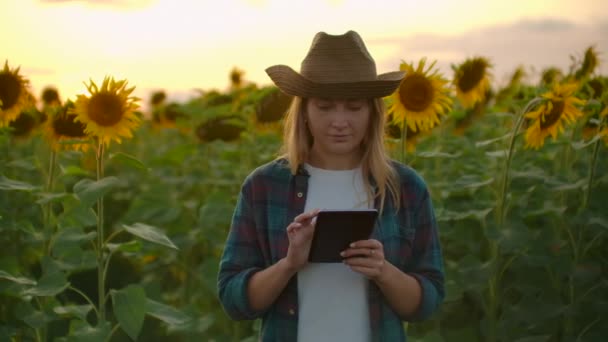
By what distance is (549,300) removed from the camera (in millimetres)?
4297

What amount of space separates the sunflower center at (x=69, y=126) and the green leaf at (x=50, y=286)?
688 mm

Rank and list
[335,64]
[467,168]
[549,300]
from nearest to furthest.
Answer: [335,64], [549,300], [467,168]

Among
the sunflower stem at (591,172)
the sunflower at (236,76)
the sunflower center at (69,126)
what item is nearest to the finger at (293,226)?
the sunflower center at (69,126)

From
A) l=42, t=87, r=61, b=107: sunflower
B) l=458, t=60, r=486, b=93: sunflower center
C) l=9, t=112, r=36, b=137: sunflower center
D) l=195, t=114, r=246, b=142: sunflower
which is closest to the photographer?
l=9, t=112, r=36, b=137: sunflower center

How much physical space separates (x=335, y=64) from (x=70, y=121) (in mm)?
1861

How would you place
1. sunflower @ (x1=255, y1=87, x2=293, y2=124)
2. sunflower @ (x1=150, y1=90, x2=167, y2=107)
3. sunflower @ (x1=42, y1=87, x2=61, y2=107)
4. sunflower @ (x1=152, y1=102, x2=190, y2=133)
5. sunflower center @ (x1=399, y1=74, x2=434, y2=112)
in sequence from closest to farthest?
sunflower center @ (x1=399, y1=74, x2=434, y2=112), sunflower @ (x1=255, y1=87, x2=293, y2=124), sunflower @ (x1=42, y1=87, x2=61, y2=107), sunflower @ (x1=152, y1=102, x2=190, y2=133), sunflower @ (x1=150, y1=90, x2=167, y2=107)

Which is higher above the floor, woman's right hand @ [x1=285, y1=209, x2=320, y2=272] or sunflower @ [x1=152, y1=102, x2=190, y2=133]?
sunflower @ [x1=152, y1=102, x2=190, y2=133]

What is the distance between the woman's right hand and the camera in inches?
89.1

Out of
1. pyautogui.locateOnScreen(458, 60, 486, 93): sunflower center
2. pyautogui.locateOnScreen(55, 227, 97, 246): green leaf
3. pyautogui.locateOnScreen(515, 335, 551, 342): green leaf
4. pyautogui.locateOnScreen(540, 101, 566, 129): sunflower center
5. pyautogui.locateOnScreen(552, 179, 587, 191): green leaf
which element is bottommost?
pyautogui.locateOnScreen(515, 335, 551, 342): green leaf

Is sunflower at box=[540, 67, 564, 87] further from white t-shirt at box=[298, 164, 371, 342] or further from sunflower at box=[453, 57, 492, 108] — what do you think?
white t-shirt at box=[298, 164, 371, 342]

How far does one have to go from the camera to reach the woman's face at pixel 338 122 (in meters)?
2.46

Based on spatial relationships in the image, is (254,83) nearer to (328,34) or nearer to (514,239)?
(514,239)

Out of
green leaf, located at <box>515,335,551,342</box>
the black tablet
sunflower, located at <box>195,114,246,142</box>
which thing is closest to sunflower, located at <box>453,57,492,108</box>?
sunflower, located at <box>195,114,246,142</box>

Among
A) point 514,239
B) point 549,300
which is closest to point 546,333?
point 549,300
